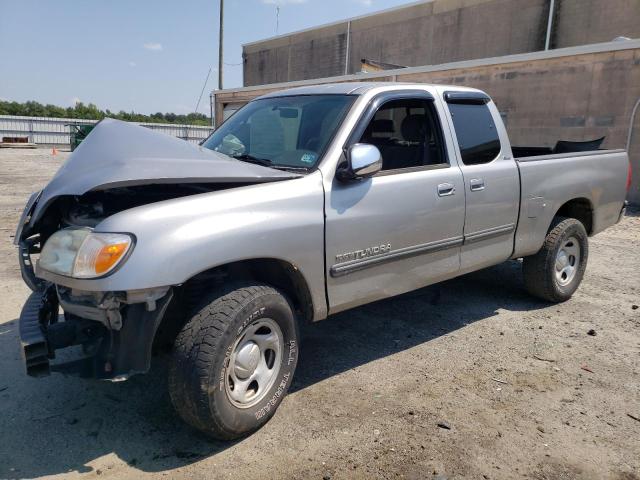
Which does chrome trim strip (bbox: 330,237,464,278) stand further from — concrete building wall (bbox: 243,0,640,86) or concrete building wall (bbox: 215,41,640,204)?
concrete building wall (bbox: 243,0,640,86)

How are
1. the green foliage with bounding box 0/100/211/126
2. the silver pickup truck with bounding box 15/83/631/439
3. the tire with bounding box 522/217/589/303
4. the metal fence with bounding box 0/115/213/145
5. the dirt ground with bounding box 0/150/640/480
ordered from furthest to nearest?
1. the green foliage with bounding box 0/100/211/126
2. the metal fence with bounding box 0/115/213/145
3. the tire with bounding box 522/217/589/303
4. the dirt ground with bounding box 0/150/640/480
5. the silver pickup truck with bounding box 15/83/631/439

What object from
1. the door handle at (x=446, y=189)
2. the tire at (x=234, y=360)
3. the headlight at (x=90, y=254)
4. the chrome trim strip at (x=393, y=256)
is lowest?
the tire at (x=234, y=360)

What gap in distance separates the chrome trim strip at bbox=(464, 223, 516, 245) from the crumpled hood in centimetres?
174

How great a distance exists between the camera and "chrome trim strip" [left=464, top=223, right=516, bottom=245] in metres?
4.16

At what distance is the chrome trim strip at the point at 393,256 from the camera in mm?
3238

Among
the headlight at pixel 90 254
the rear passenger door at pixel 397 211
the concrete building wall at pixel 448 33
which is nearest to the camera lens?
the headlight at pixel 90 254

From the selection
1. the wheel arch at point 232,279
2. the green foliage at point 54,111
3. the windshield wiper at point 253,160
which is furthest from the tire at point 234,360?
the green foliage at point 54,111

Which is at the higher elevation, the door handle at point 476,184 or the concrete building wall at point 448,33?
the concrete building wall at point 448,33

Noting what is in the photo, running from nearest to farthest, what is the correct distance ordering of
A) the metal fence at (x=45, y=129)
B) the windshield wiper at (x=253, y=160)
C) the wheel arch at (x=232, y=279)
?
the wheel arch at (x=232, y=279), the windshield wiper at (x=253, y=160), the metal fence at (x=45, y=129)

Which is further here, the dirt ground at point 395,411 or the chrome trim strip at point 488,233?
the chrome trim strip at point 488,233

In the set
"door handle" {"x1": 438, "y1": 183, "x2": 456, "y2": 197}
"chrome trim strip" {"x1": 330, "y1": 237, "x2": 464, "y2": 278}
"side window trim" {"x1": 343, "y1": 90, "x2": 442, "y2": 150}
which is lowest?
"chrome trim strip" {"x1": 330, "y1": 237, "x2": 464, "y2": 278}

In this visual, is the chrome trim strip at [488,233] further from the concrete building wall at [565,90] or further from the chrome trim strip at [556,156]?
the concrete building wall at [565,90]

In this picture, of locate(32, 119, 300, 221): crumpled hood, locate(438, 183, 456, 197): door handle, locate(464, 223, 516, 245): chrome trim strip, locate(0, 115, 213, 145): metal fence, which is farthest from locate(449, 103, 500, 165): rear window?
locate(0, 115, 213, 145): metal fence

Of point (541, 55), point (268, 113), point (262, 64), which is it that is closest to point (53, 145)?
point (262, 64)
